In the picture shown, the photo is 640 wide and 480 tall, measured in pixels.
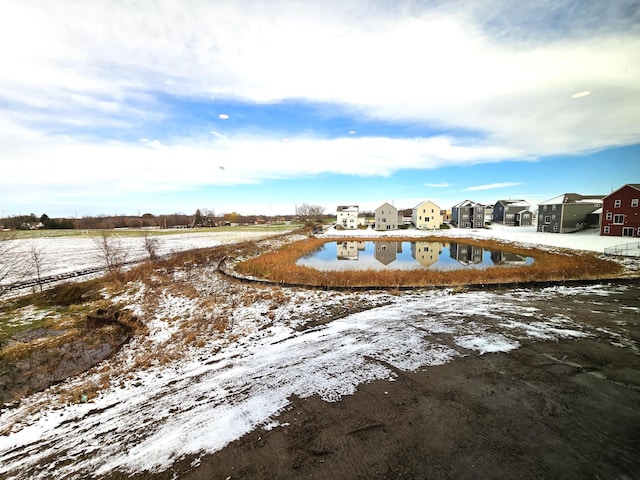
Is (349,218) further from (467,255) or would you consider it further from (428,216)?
(467,255)

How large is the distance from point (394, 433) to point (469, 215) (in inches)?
2792

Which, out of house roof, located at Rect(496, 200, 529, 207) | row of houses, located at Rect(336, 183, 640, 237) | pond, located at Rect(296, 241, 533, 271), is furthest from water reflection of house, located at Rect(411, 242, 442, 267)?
house roof, located at Rect(496, 200, 529, 207)

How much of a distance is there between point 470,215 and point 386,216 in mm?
20438

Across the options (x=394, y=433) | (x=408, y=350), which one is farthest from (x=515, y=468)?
(x=408, y=350)

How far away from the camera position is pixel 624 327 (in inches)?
320

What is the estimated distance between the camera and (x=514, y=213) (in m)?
64.5

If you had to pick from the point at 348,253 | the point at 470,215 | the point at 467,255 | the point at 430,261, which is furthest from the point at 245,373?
the point at 470,215

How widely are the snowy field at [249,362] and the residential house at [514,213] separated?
59376 mm

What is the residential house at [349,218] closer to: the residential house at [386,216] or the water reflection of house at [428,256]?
the residential house at [386,216]

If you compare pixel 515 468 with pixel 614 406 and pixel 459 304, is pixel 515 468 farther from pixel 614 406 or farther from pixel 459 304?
pixel 459 304

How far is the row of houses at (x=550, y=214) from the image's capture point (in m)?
34.5

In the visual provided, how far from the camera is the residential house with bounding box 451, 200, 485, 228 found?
64125 mm

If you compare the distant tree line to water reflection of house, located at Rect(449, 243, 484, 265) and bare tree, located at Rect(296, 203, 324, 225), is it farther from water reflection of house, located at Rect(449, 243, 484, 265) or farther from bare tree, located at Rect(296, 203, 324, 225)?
water reflection of house, located at Rect(449, 243, 484, 265)

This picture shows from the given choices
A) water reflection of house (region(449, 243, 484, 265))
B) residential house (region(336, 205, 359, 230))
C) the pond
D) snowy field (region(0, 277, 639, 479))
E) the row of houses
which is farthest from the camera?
residential house (region(336, 205, 359, 230))
